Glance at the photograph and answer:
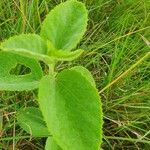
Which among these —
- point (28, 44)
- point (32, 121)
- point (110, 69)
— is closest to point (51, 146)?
point (32, 121)

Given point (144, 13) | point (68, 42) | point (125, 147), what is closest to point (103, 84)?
point (125, 147)

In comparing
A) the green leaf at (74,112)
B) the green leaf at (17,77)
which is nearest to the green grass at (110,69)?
the green leaf at (17,77)

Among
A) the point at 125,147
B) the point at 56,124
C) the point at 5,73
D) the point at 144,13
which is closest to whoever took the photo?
the point at 56,124

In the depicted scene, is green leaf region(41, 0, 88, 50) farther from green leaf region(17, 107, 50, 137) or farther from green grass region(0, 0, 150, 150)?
green grass region(0, 0, 150, 150)

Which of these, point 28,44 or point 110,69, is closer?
point 28,44

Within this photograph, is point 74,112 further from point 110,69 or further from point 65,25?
point 110,69

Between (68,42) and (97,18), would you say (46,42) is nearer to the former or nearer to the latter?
(68,42)
